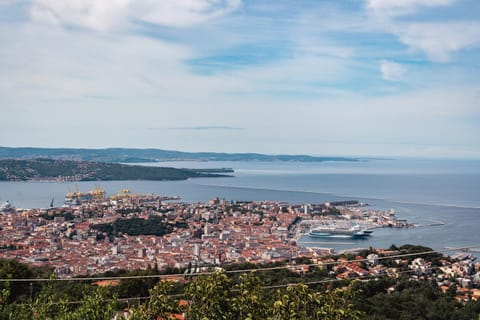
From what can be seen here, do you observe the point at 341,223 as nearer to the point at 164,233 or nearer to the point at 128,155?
the point at 164,233

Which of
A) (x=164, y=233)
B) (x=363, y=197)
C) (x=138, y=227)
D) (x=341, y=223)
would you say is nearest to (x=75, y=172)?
(x=363, y=197)

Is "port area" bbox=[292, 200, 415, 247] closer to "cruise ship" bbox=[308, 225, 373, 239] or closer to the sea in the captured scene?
"cruise ship" bbox=[308, 225, 373, 239]

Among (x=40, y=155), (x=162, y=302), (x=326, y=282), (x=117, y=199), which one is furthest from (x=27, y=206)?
(x=40, y=155)

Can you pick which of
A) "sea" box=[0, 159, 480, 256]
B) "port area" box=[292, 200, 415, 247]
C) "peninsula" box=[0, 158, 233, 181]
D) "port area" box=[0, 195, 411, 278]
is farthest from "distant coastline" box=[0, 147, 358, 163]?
"port area" box=[292, 200, 415, 247]

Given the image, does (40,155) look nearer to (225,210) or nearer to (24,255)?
(225,210)

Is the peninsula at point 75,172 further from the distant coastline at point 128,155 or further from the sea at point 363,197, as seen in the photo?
the distant coastline at point 128,155

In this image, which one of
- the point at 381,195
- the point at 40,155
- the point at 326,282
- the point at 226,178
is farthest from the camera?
the point at 40,155
